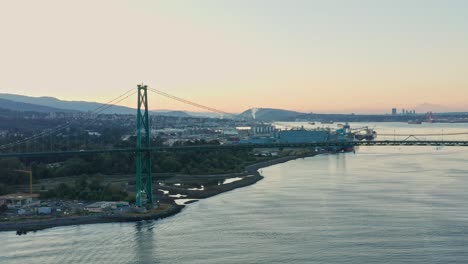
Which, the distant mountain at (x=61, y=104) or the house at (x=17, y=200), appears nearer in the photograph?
the house at (x=17, y=200)

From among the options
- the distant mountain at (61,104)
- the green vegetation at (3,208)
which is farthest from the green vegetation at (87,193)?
the distant mountain at (61,104)

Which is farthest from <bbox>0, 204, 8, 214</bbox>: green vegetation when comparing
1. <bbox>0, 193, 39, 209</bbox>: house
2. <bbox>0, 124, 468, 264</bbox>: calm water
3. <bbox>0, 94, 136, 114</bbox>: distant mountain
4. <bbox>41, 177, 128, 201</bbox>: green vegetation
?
<bbox>0, 94, 136, 114</bbox>: distant mountain

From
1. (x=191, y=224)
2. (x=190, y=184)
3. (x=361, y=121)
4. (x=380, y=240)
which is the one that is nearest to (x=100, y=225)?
(x=191, y=224)

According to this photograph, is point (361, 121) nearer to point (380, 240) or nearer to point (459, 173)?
point (459, 173)

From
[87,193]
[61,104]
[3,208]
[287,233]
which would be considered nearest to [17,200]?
[3,208]

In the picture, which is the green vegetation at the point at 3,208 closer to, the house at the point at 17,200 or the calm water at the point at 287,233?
the house at the point at 17,200

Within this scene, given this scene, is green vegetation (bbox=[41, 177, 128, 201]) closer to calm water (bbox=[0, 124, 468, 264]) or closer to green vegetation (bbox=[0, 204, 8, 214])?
green vegetation (bbox=[0, 204, 8, 214])
